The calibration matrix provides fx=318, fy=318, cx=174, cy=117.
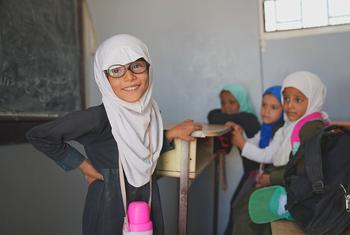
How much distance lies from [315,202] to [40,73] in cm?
169

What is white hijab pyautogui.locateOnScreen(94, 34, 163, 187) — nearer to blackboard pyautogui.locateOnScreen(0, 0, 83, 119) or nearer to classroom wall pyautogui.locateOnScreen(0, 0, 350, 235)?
blackboard pyautogui.locateOnScreen(0, 0, 83, 119)

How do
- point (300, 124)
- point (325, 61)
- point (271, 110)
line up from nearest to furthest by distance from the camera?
point (300, 124), point (271, 110), point (325, 61)

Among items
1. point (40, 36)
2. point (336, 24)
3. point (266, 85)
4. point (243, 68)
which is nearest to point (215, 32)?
point (243, 68)

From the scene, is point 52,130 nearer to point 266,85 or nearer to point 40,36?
point 40,36

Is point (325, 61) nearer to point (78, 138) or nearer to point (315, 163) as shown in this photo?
point (315, 163)

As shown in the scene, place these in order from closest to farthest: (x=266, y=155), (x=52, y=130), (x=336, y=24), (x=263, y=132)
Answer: (x=52, y=130) < (x=266, y=155) < (x=263, y=132) < (x=336, y=24)

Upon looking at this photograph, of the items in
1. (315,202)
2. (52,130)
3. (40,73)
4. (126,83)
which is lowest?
(315,202)

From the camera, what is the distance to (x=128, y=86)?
1.19 meters

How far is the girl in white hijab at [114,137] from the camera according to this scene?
1.16 m

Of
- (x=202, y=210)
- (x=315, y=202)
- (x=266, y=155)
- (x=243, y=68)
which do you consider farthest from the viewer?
(x=202, y=210)

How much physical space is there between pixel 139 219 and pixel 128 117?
14.5 inches

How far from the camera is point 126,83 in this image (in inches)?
46.7

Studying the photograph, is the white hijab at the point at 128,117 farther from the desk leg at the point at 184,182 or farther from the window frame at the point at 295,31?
the window frame at the point at 295,31

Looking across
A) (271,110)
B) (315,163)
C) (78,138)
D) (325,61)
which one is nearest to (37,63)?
(78,138)
